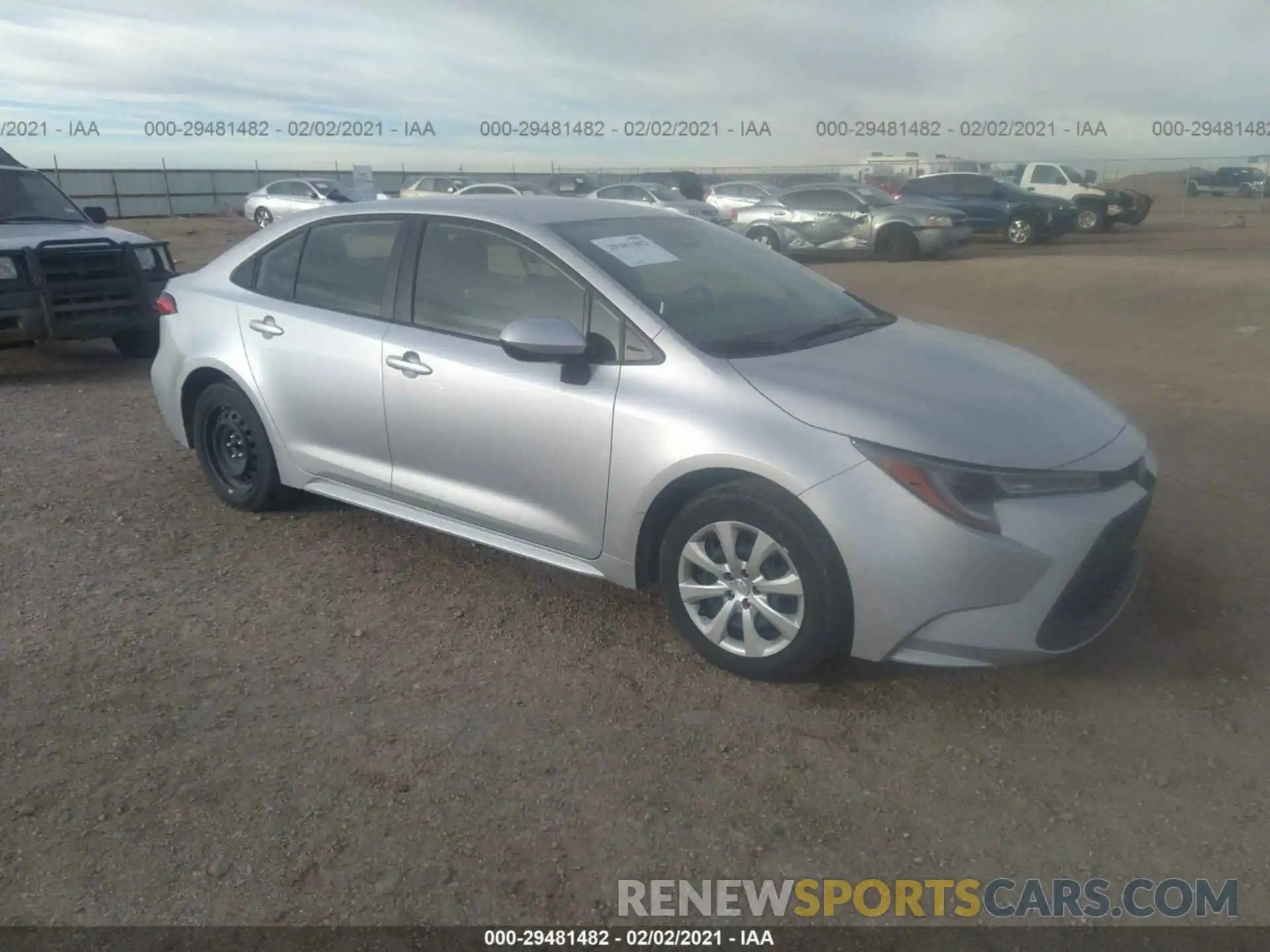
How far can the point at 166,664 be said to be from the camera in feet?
12.6

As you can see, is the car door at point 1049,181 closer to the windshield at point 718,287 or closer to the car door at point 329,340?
the windshield at point 718,287

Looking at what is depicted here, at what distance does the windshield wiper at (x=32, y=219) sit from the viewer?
29.9 feet

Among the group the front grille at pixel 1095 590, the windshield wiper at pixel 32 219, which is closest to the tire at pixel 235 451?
the front grille at pixel 1095 590

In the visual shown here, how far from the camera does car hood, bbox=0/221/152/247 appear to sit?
8547 mm

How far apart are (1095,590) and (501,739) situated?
205 centimetres

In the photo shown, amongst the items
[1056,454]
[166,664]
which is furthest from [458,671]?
[1056,454]

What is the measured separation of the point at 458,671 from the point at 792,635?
1.25 metres

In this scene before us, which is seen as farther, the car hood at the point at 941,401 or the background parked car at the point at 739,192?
the background parked car at the point at 739,192

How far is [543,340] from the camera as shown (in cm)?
367

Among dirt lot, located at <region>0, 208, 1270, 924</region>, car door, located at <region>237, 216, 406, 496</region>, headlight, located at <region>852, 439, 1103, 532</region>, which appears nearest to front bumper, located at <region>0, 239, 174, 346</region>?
dirt lot, located at <region>0, 208, 1270, 924</region>

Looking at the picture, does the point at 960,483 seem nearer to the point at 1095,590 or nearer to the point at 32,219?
the point at 1095,590

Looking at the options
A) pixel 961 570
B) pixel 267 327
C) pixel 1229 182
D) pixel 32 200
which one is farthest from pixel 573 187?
pixel 961 570

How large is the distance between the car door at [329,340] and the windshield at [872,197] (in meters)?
16.7

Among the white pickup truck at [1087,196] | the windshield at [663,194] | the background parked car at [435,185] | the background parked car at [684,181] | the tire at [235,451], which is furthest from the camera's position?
the background parked car at [684,181]
